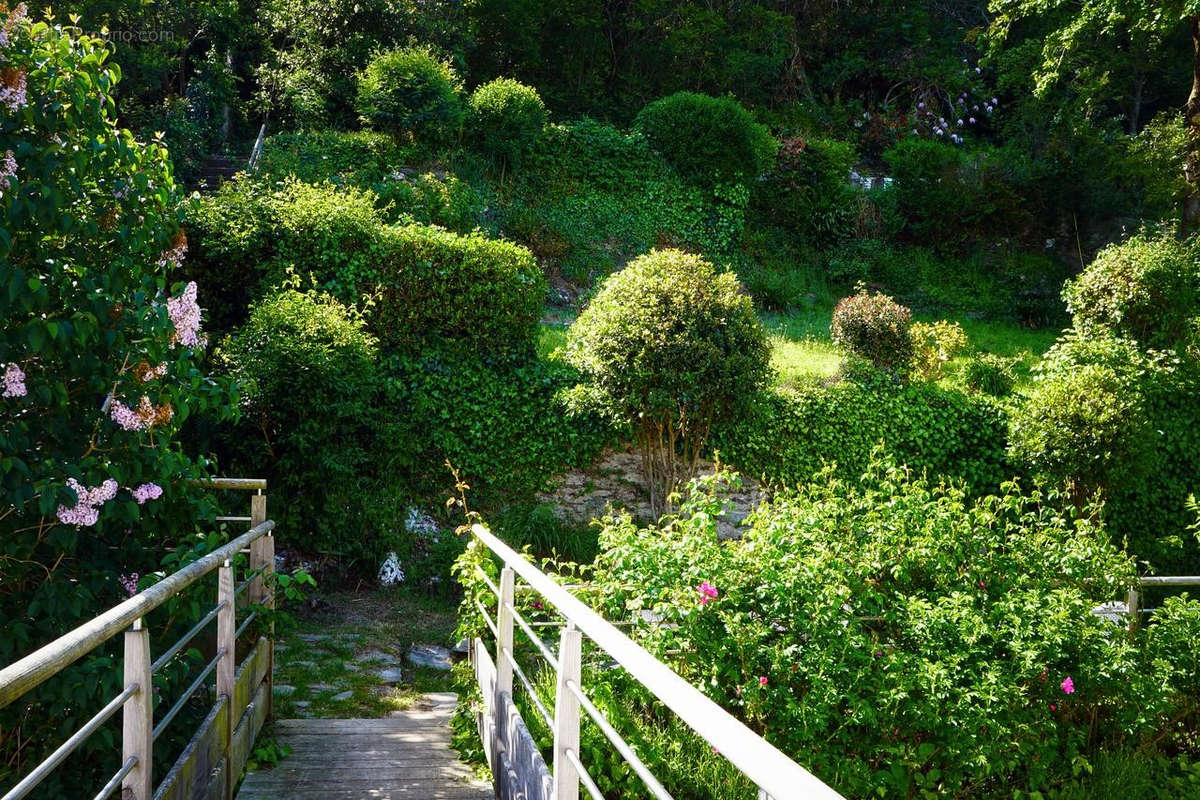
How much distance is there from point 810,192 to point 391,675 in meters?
14.0

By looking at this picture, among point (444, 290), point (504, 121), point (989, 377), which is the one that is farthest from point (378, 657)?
point (504, 121)

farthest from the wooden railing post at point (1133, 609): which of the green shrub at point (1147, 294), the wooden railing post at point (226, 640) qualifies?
the green shrub at point (1147, 294)

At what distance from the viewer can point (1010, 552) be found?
17.6 ft

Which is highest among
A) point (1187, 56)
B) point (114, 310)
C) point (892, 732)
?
point (1187, 56)

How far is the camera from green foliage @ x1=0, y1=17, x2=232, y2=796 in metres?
3.29

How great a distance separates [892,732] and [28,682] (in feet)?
13.1

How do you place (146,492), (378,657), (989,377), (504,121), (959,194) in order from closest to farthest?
(146,492) < (378,657) < (989,377) < (504,121) < (959,194)

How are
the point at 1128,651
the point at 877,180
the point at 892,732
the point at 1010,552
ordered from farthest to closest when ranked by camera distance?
the point at 877,180
the point at 1010,552
the point at 1128,651
the point at 892,732

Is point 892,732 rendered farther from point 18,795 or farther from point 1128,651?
point 18,795

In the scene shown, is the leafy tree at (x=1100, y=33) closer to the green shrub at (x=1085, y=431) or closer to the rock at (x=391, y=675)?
the green shrub at (x=1085, y=431)

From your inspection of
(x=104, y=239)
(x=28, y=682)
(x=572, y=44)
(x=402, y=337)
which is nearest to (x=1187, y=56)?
(x=572, y=44)

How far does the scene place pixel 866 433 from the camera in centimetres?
1044

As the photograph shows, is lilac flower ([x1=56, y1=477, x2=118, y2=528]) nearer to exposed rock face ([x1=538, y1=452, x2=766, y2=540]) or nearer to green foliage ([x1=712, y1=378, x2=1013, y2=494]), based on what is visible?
exposed rock face ([x1=538, y1=452, x2=766, y2=540])

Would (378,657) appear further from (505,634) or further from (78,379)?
(78,379)
